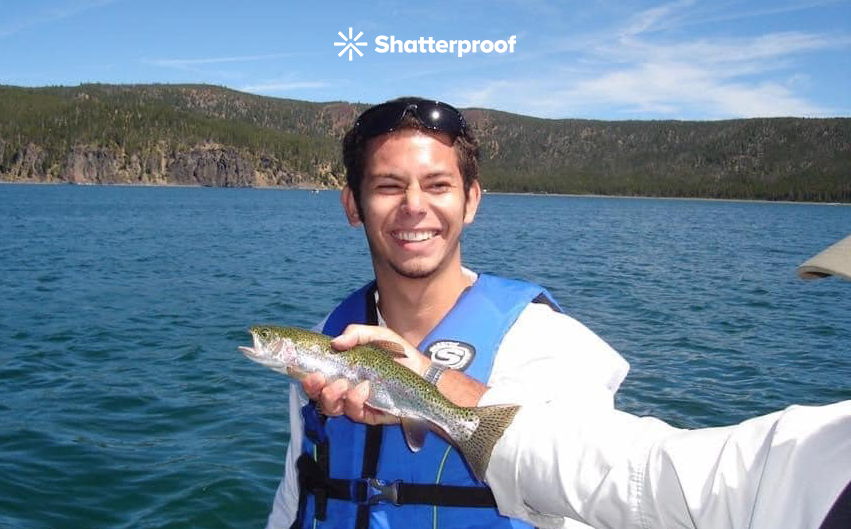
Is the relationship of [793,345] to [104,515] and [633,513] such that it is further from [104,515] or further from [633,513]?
[633,513]

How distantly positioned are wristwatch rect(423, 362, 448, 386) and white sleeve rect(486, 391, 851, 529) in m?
1.06

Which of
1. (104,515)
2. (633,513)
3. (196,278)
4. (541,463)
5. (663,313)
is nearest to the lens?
(633,513)

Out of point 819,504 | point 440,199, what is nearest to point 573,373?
point 440,199

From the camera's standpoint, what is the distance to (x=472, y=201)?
461cm

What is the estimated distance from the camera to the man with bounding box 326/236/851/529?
6.06 ft

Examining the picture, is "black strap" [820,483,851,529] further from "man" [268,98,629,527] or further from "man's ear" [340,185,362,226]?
"man's ear" [340,185,362,226]

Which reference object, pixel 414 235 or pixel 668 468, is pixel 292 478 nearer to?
pixel 414 235

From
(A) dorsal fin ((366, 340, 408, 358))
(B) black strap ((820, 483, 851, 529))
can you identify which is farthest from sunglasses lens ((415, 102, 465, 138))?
(B) black strap ((820, 483, 851, 529))

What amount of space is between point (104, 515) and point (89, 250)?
34.5m

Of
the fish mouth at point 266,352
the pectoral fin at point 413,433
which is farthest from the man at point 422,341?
the fish mouth at point 266,352

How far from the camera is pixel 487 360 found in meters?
3.98

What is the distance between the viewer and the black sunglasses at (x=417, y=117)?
4.20m

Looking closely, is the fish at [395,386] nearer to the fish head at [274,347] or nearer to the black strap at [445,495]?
the fish head at [274,347]

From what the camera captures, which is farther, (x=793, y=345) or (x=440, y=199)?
(x=793, y=345)
